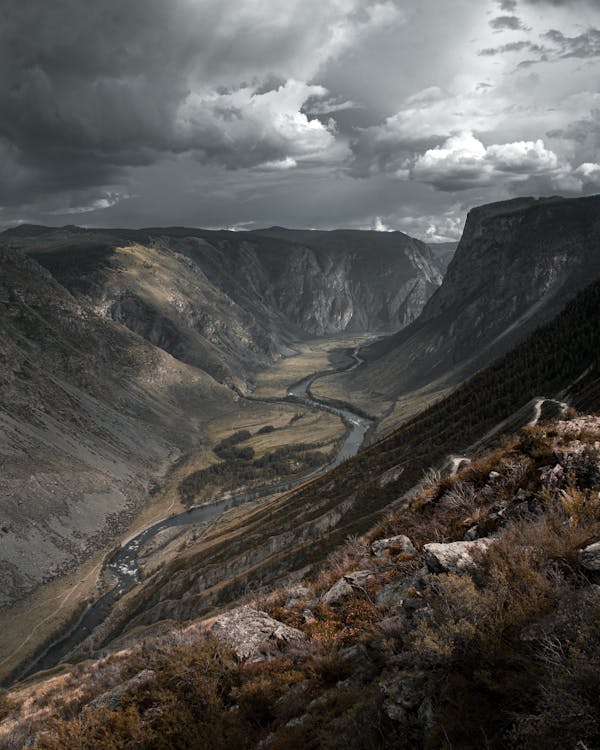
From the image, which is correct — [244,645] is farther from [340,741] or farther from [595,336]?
[595,336]

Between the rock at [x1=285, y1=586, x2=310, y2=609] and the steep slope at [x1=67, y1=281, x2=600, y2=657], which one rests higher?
the rock at [x1=285, y1=586, x2=310, y2=609]

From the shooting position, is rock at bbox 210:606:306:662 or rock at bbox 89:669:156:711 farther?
rock at bbox 89:669:156:711

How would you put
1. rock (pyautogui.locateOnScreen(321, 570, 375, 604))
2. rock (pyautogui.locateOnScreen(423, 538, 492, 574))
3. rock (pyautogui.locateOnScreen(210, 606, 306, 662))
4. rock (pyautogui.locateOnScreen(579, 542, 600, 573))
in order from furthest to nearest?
rock (pyautogui.locateOnScreen(321, 570, 375, 604))
rock (pyautogui.locateOnScreen(210, 606, 306, 662))
rock (pyautogui.locateOnScreen(423, 538, 492, 574))
rock (pyautogui.locateOnScreen(579, 542, 600, 573))

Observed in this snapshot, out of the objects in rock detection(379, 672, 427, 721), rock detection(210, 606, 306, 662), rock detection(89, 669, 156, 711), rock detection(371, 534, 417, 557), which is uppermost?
rock detection(379, 672, 427, 721)

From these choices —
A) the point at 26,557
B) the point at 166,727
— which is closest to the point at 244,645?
the point at 166,727

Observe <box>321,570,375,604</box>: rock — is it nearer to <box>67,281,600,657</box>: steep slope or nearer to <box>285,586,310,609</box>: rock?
<box>285,586,310,609</box>: rock

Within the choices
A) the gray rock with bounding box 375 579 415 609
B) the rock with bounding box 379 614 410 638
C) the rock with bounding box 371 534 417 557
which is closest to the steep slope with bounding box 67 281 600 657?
the rock with bounding box 371 534 417 557
